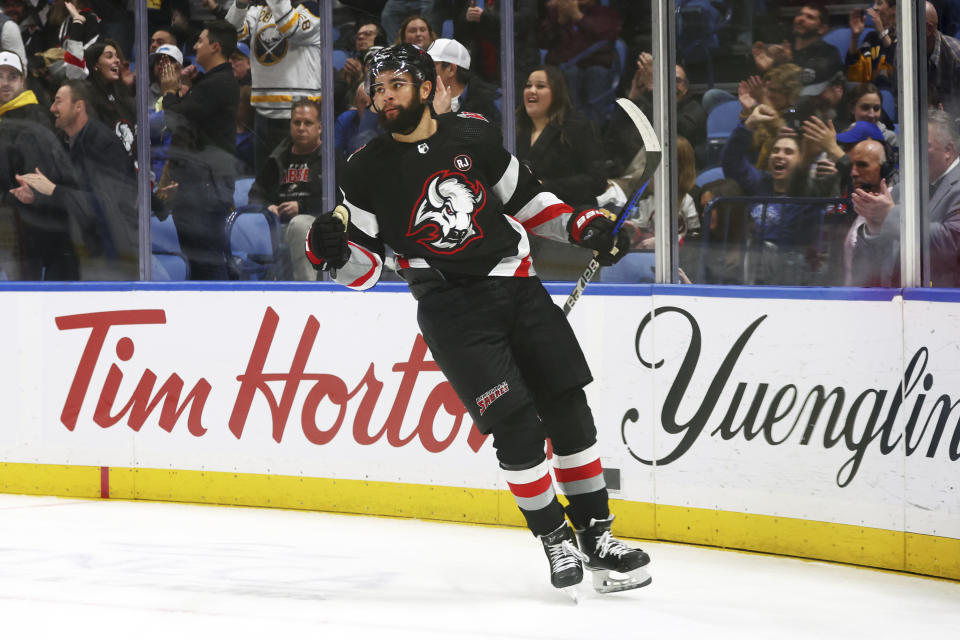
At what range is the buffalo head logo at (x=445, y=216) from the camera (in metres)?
3.41

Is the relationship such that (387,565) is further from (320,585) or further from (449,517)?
(449,517)

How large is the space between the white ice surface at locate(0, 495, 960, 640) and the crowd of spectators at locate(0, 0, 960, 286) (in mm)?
1009

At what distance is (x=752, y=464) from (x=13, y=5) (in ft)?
12.0

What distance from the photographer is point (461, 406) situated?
448cm

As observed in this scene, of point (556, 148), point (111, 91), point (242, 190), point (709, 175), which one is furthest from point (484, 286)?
point (111, 91)

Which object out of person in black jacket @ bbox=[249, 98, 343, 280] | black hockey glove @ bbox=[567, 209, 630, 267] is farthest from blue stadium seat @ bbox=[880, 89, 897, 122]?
person in black jacket @ bbox=[249, 98, 343, 280]

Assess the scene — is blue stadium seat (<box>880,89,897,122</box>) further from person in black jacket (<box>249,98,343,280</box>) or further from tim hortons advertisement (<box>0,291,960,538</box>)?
person in black jacket (<box>249,98,343,280</box>)

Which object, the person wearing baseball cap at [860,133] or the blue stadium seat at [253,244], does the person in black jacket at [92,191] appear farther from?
the person wearing baseball cap at [860,133]

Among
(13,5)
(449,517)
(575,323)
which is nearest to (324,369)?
(449,517)

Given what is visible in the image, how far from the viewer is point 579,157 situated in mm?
4660

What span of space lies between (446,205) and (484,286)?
A: 0.24m

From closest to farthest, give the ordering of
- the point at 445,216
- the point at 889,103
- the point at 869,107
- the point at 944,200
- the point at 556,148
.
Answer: the point at 445,216 → the point at 944,200 → the point at 889,103 → the point at 869,107 → the point at 556,148

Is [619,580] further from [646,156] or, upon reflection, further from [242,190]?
[242,190]

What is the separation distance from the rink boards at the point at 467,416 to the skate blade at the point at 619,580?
0.68 metres
